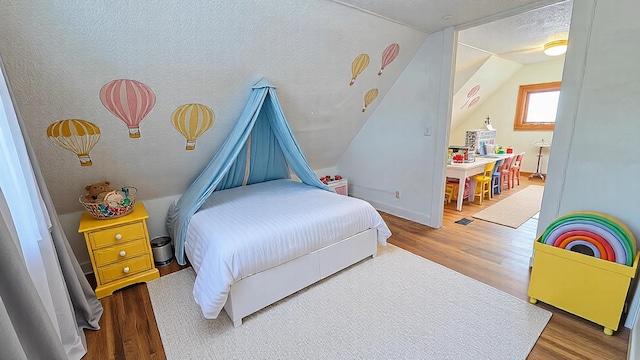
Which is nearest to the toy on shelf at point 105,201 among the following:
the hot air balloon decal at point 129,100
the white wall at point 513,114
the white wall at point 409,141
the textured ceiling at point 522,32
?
the hot air balloon decal at point 129,100

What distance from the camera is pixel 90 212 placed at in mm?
2234

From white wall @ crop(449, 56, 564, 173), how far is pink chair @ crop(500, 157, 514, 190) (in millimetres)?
1487

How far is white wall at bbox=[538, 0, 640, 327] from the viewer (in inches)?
71.1

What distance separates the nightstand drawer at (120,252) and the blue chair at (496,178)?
5.07m

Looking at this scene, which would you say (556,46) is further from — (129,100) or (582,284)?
(129,100)

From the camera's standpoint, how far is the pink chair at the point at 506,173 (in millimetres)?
4863

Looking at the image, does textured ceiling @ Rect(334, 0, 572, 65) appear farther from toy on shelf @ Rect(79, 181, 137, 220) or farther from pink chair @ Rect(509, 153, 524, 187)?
toy on shelf @ Rect(79, 181, 137, 220)

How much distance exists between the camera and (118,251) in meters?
2.25

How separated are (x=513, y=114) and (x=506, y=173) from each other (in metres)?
1.96

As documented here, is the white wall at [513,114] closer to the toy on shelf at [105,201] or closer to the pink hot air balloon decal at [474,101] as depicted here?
the pink hot air balloon decal at [474,101]

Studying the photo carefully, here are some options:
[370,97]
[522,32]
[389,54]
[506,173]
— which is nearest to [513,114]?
[506,173]

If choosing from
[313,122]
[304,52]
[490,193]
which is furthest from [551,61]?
[304,52]

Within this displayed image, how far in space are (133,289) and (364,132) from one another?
3.30 metres

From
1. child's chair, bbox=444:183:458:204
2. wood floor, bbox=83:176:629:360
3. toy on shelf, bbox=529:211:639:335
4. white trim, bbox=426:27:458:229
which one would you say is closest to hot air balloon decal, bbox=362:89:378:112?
white trim, bbox=426:27:458:229
